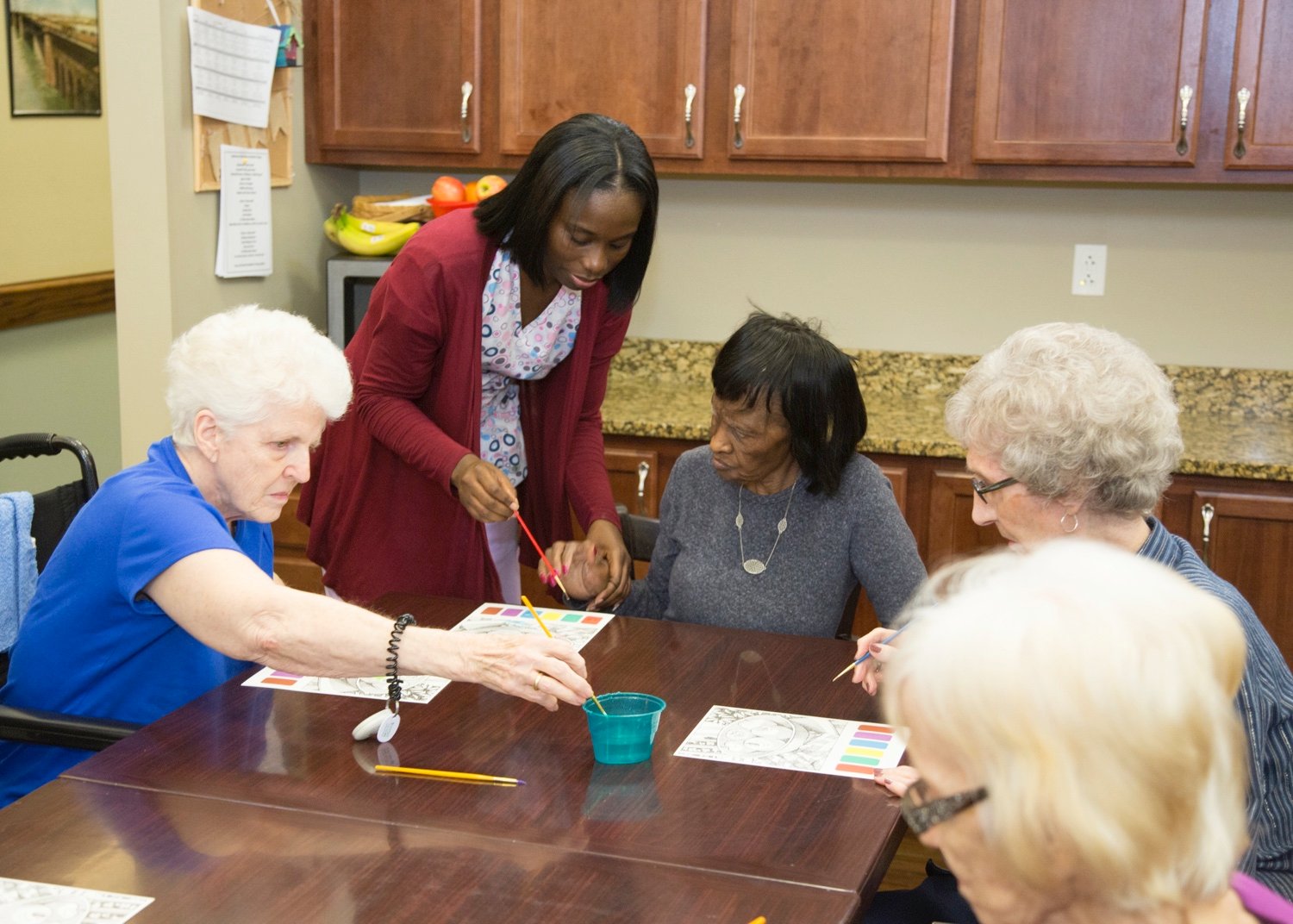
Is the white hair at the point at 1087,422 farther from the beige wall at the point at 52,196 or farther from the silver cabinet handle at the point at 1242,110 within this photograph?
the beige wall at the point at 52,196

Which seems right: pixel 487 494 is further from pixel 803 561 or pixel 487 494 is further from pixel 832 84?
pixel 832 84

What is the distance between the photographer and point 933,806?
0.95 metres

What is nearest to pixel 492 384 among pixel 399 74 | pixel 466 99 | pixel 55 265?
pixel 466 99

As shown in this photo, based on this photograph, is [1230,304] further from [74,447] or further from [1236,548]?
[74,447]

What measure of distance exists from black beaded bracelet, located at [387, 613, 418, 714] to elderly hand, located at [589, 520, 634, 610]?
2.32 feet

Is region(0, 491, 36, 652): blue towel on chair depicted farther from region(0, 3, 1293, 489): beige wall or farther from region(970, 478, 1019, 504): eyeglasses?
region(970, 478, 1019, 504): eyeglasses

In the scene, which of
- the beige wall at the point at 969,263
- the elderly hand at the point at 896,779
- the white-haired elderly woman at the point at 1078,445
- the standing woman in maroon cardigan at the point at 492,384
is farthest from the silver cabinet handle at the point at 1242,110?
the elderly hand at the point at 896,779

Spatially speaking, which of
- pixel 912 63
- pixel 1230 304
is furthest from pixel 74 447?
pixel 1230 304

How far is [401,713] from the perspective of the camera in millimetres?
1785

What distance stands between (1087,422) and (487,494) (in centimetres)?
101

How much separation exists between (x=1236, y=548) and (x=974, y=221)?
1.14 m

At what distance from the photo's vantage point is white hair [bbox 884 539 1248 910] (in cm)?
85

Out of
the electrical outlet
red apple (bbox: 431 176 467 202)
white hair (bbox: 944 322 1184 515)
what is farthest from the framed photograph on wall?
white hair (bbox: 944 322 1184 515)

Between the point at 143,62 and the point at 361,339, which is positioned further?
the point at 143,62
